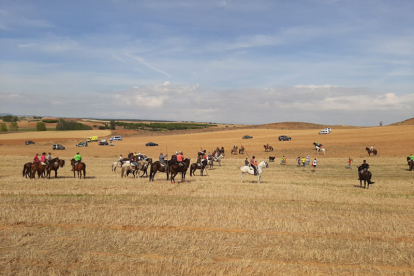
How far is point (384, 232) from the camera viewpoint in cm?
1109

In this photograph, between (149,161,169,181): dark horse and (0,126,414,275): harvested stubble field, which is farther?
(149,161,169,181): dark horse

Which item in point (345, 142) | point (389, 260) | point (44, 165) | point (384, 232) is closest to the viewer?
point (389, 260)

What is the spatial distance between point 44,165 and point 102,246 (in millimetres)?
16660

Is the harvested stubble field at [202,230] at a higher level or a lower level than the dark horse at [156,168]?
lower

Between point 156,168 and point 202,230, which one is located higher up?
point 156,168

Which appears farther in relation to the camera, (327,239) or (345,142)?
(345,142)

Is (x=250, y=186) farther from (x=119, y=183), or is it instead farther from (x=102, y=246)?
(x=102, y=246)

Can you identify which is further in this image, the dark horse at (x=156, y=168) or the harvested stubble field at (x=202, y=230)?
the dark horse at (x=156, y=168)

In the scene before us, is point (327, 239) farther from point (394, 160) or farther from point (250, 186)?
point (394, 160)

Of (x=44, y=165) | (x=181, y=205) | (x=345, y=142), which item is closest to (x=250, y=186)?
(x=181, y=205)

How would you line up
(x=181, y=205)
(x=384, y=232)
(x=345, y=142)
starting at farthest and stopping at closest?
(x=345, y=142) → (x=181, y=205) → (x=384, y=232)

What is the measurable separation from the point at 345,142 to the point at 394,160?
18.4m

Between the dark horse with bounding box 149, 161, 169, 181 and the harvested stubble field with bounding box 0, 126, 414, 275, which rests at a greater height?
the dark horse with bounding box 149, 161, 169, 181

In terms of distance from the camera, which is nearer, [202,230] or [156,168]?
[202,230]
